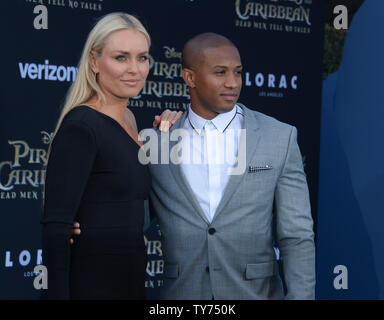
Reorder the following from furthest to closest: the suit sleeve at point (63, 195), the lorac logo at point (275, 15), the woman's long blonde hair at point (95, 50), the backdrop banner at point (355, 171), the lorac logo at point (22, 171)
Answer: the lorac logo at point (275, 15), the backdrop banner at point (355, 171), the lorac logo at point (22, 171), the woman's long blonde hair at point (95, 50), the suit sleeve at point (63, 195)

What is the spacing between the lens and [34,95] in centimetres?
426

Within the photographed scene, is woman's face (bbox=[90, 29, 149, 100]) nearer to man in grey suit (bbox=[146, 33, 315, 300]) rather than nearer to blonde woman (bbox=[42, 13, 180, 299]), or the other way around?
blonde woman (bbox=[42, 13, 180, 299])

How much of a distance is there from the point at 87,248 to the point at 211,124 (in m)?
0.76

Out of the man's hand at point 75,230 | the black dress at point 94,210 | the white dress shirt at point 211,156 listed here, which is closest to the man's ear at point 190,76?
the white dress shirt at point 211,156

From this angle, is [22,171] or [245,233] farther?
[22,171]

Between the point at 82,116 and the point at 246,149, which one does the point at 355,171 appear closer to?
the point at 246,149

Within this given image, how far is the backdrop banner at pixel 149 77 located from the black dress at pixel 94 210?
1.84 meters

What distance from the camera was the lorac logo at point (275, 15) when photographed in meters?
5.01

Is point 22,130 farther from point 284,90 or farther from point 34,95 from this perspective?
point 284,90

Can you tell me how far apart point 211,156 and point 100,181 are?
1.63ft

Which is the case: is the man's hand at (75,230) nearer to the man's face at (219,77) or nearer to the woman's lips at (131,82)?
the woman's lips at (131,82)

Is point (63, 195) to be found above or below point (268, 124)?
below

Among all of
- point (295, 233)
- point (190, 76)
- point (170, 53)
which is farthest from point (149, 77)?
point (295, 233)

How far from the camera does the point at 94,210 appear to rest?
248cm
